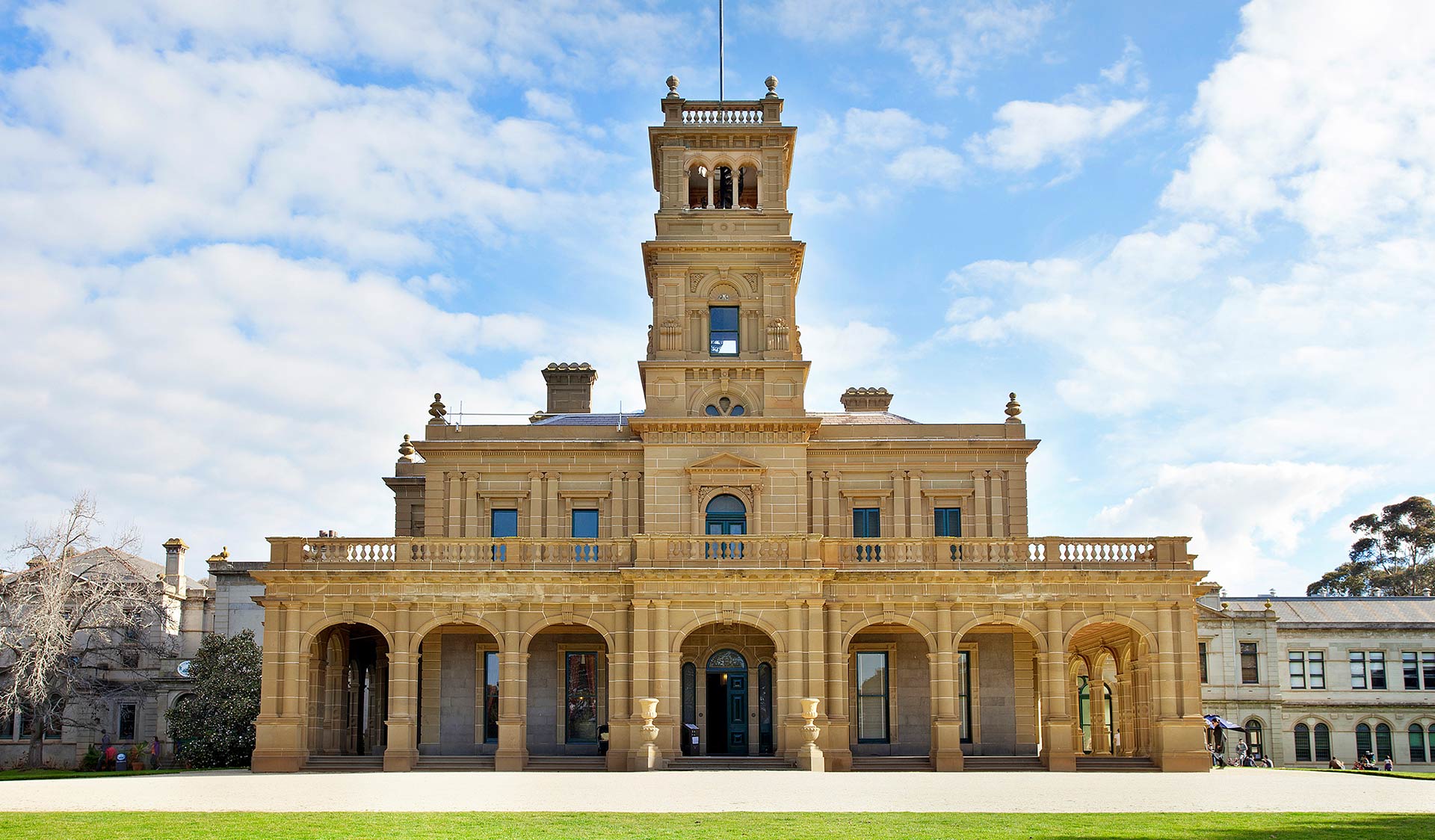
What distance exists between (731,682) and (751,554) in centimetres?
497

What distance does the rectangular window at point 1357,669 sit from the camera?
64.8 m

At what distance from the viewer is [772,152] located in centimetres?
4647

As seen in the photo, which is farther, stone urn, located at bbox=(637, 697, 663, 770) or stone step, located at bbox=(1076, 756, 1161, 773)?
stone step, located at bbox=(1076, 756, 1161, 773)

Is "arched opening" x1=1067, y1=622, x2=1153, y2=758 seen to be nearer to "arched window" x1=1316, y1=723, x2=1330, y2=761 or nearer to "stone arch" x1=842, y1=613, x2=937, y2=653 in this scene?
"stone arch" x1=842, y1=613, x2=937, y2=653

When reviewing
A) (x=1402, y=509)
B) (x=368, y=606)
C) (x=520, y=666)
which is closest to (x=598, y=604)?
(x=520, y=666)

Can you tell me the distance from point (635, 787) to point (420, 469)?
2126 centimetres

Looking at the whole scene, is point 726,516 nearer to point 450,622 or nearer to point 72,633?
point 450,622

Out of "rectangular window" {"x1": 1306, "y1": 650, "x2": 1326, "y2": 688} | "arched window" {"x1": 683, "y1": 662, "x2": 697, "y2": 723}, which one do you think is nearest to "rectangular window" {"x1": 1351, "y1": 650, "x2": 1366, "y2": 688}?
"rectangular window" {"x1": 1306, "y1": 650, "x2": 1326, "y2": 688}

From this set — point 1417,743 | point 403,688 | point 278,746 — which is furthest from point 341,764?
point 1417,743

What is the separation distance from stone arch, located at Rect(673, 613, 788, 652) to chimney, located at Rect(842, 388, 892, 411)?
1353 cm

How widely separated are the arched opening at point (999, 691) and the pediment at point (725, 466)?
26.7 ft

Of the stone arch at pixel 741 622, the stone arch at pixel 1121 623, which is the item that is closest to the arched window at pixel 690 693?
the stone arch at pixel 741 622

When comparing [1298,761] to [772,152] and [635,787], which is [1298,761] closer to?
[772,152]

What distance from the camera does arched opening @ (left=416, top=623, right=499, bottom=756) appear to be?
42000 mm
